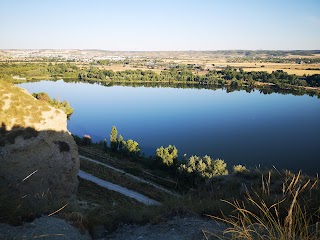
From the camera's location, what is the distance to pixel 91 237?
235 inches

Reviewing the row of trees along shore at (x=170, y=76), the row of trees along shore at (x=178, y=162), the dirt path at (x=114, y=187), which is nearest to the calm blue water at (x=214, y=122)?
the row of trees along shore at (x=178, y=162)

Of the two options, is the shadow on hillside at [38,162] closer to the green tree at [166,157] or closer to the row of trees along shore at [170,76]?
the green tree at [166,157]

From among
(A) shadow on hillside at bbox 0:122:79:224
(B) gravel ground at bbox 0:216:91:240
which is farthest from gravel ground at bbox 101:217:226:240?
(A) shadow on hillside at bbox 0:122:79:224

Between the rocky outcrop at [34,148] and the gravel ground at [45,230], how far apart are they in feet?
21.0

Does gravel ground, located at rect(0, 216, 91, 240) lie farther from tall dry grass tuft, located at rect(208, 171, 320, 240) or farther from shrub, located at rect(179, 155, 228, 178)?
shrub, located at rect(179, 155, 228, 178)

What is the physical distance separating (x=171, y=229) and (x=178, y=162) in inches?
962

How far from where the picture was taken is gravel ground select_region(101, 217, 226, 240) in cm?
574

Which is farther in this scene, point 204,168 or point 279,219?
point 204,168

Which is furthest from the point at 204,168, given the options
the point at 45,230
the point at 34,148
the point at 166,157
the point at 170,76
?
the point at 170,76

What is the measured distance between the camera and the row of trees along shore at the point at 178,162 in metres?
24.9

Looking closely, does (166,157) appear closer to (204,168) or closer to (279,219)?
(204,168)

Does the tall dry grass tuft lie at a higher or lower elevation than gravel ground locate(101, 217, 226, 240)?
higher

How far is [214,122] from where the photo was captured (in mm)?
56156

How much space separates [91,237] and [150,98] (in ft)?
247
